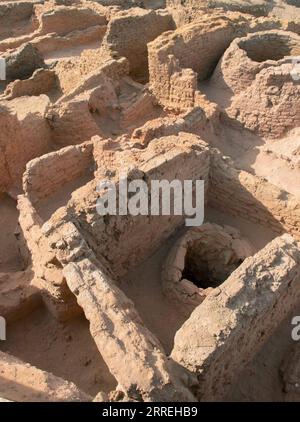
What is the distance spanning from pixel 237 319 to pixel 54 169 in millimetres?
5010

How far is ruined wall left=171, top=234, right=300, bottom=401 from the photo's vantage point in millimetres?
4688

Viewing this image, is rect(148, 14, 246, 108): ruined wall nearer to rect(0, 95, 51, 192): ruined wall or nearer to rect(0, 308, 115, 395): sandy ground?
rect(0, 95, 51, 192): ruined wall

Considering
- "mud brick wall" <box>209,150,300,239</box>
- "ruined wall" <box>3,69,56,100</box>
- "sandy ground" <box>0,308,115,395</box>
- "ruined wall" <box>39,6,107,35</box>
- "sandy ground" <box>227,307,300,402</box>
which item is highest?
"ruined wall" <box>39,6,107,35</box>

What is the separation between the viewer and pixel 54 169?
8.52 m

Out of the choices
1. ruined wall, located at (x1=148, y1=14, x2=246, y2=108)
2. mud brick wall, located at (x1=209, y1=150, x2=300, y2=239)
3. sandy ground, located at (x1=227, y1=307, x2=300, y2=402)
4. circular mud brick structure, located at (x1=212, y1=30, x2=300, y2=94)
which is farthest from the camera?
circular mud brick structure, located at (x1=212, y1=30, x2=300, y2=94)

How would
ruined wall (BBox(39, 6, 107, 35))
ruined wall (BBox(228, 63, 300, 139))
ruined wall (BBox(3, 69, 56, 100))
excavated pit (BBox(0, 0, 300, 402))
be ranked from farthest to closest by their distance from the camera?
ruined wall (BBox(39, 6, 107, 35)), ruined wall (BBox(3, 69, 56, 100)), ruined wall (BBox(228, 63, 300, 139)), excavated pit (BBox(0, 0, 300, 402))

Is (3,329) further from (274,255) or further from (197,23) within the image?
(197,23)

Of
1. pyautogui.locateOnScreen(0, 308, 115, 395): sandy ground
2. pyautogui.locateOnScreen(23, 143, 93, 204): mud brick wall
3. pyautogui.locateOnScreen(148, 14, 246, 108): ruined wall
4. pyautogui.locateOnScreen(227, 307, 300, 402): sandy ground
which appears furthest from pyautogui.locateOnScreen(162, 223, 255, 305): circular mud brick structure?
pyautogui.locateOnScreen(148, 14, 246, 108): ruined wall

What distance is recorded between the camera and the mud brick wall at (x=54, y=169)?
8352 millimetres

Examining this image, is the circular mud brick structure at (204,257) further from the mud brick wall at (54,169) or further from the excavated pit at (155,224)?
the mud brick wall at (54,169)

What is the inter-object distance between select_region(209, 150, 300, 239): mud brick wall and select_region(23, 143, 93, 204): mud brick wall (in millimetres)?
2602

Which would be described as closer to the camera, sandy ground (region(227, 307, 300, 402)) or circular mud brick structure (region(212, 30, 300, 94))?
sandy ground (region(227, 307, 300, 402))

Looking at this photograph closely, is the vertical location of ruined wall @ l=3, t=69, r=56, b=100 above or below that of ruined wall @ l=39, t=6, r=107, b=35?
below
